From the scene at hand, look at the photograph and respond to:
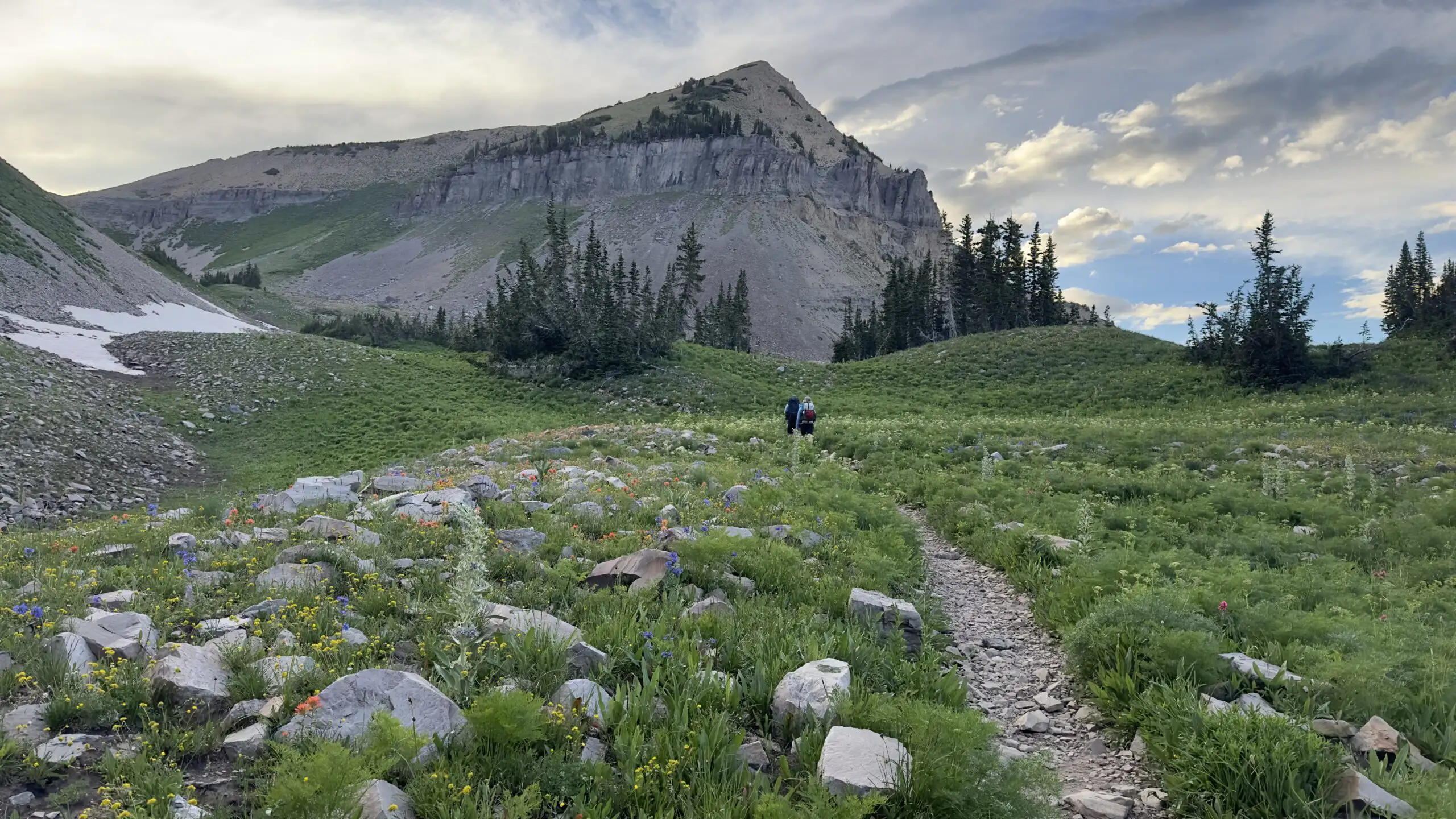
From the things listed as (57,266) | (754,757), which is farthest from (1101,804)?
(57,266)

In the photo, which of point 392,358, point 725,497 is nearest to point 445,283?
point 392,358

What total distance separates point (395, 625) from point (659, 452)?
14.1 m

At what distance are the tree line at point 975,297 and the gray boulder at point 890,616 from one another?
74.9m

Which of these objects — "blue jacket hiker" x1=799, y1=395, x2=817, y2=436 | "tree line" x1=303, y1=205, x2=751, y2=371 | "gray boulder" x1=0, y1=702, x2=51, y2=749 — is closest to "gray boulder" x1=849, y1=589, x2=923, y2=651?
"gray boulder" x1=0, y1=702, x2=51, y2=749

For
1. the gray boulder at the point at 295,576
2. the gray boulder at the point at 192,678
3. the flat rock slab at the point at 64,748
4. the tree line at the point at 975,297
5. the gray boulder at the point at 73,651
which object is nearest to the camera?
the flat rock slab at the point at 64,748

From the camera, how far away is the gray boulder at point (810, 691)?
529cm

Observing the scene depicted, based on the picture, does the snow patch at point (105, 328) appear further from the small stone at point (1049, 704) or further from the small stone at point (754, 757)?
the small stone at point (1049, 704)

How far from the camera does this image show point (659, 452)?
20.2 m

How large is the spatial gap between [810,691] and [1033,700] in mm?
2707

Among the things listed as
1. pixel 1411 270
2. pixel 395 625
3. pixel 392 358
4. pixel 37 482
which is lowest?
pixel 37 482

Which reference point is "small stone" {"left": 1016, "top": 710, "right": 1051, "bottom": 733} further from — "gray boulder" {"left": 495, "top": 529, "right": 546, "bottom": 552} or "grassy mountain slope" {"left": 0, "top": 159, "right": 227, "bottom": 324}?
"grassy mountain slope" {"left": 0, "top": 159, "right": 227, "bottom": 324}

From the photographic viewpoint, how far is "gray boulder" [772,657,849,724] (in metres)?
5.29

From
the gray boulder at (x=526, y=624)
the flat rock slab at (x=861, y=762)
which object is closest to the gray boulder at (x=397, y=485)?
the gray boulder at (x=526, y=624)

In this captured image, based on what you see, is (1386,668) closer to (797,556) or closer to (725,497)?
(797,556)
